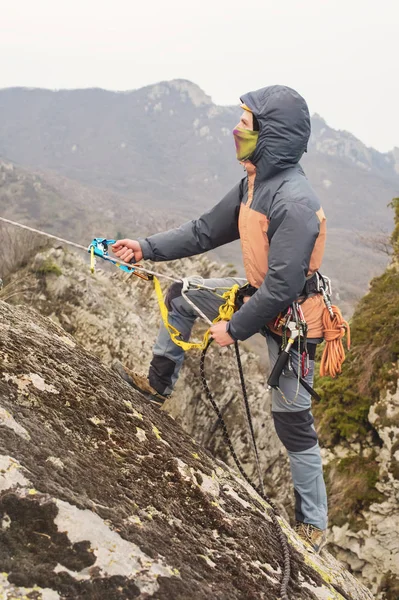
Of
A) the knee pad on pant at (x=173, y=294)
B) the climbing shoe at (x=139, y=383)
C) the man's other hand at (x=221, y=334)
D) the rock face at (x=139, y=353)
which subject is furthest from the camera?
the rock face at (x=139, y=353)

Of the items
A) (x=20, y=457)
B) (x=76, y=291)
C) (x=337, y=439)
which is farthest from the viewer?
(x=337, y=439)

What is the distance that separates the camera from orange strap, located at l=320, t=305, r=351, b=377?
13.7 ft

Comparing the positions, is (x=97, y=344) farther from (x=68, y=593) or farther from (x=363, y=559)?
(x=68, y=593)

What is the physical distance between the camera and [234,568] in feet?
8.38

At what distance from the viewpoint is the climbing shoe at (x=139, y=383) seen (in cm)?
410

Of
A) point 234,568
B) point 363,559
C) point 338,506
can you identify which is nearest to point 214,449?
point 338,506

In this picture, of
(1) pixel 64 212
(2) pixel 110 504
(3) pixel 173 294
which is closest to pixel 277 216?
(3) pixel 173 294

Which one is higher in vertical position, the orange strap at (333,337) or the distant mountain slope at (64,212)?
the orange strap at (333,337)

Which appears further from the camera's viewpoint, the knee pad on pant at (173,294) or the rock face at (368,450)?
the rock face at (368,450)

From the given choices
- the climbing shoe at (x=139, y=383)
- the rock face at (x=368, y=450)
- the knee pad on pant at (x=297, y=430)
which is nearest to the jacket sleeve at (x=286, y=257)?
the knee pad on pant at (x=297, y=430)

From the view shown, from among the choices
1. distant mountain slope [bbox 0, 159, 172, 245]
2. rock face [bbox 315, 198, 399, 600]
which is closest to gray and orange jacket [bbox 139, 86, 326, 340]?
rock face [bbox 315, 198, 399, 600]

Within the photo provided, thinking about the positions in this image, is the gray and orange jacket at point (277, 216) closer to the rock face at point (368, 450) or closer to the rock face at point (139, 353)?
the rock face at point (139, 353)

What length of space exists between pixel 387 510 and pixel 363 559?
98 centimetres

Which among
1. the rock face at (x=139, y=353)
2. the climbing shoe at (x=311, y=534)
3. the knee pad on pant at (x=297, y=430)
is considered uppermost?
the knee pad on pant at (x=297, y=430)
